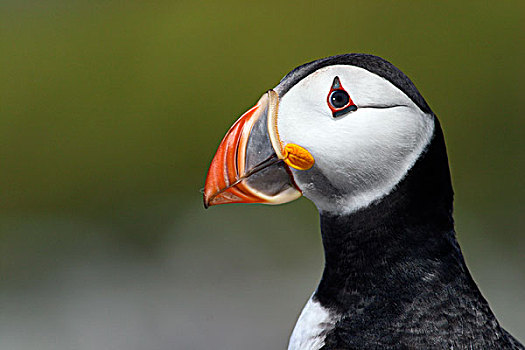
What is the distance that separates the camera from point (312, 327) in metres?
1.21

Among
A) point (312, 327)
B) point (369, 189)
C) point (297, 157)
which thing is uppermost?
point (297, 157)

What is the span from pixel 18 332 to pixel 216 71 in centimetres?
212

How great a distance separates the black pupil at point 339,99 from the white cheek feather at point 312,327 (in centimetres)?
39

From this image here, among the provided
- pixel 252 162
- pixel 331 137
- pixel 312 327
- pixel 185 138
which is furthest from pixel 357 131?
pixel 185 138

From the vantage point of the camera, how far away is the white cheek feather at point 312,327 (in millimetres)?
1170

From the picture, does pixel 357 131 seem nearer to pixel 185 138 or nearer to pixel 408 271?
pixel 408 271

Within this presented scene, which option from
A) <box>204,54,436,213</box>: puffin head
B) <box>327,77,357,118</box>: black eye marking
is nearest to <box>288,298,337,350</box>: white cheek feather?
<box>204,54,436,213</box>: puffin head

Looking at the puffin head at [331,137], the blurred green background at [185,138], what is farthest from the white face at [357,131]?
the blurred green background at [185,138]

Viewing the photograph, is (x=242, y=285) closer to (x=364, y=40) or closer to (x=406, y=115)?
(x=364, y=40)

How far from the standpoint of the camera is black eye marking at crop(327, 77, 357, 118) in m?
1.09

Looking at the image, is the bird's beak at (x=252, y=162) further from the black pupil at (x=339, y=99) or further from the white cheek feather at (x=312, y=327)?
the white cheek feather at (x=312, y=327)

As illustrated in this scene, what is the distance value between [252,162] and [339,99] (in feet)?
0.65

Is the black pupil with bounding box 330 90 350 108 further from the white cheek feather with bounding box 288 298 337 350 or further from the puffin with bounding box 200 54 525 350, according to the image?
the white cheek feather with bounding box 288 298 337 350

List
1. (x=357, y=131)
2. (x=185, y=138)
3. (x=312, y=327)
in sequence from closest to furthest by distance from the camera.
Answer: (x=357, y=131) < (x=312, y=327) < (x=185, y=138)
